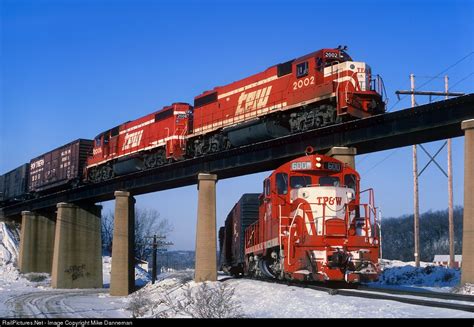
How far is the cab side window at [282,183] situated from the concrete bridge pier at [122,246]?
80.0 feet

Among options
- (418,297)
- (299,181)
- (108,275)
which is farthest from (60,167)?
(418,297)

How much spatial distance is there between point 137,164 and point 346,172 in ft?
79.1

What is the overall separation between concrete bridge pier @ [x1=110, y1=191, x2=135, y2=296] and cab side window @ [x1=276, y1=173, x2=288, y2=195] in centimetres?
2439

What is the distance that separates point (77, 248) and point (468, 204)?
120ft

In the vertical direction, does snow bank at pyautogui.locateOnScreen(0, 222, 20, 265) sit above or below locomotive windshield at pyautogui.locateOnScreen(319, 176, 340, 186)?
below

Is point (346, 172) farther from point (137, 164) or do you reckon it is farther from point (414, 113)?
point (137, 164)

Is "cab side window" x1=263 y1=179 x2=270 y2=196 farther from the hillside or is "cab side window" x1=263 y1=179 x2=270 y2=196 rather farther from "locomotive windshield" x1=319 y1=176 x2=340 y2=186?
the hillside

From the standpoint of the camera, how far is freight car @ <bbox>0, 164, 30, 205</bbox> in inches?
2227

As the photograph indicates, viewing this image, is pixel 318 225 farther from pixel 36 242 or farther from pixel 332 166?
pixel 36 242

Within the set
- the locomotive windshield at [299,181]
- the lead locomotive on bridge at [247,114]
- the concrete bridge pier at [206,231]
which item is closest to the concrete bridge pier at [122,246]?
the lead locomotive on bridge at [247,114]

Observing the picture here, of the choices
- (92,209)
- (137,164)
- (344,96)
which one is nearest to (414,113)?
(344,96)

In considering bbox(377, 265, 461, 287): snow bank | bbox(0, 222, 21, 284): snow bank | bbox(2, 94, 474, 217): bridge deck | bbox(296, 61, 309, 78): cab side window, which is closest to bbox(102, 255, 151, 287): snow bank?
bbox(0, 222, 21, 284): snow bank

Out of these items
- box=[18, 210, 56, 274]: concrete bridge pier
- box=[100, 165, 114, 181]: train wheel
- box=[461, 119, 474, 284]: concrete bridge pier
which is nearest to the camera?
box=[461, 119, 474, 284]: concrete bridge pier

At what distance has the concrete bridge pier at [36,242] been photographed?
5403 cm
